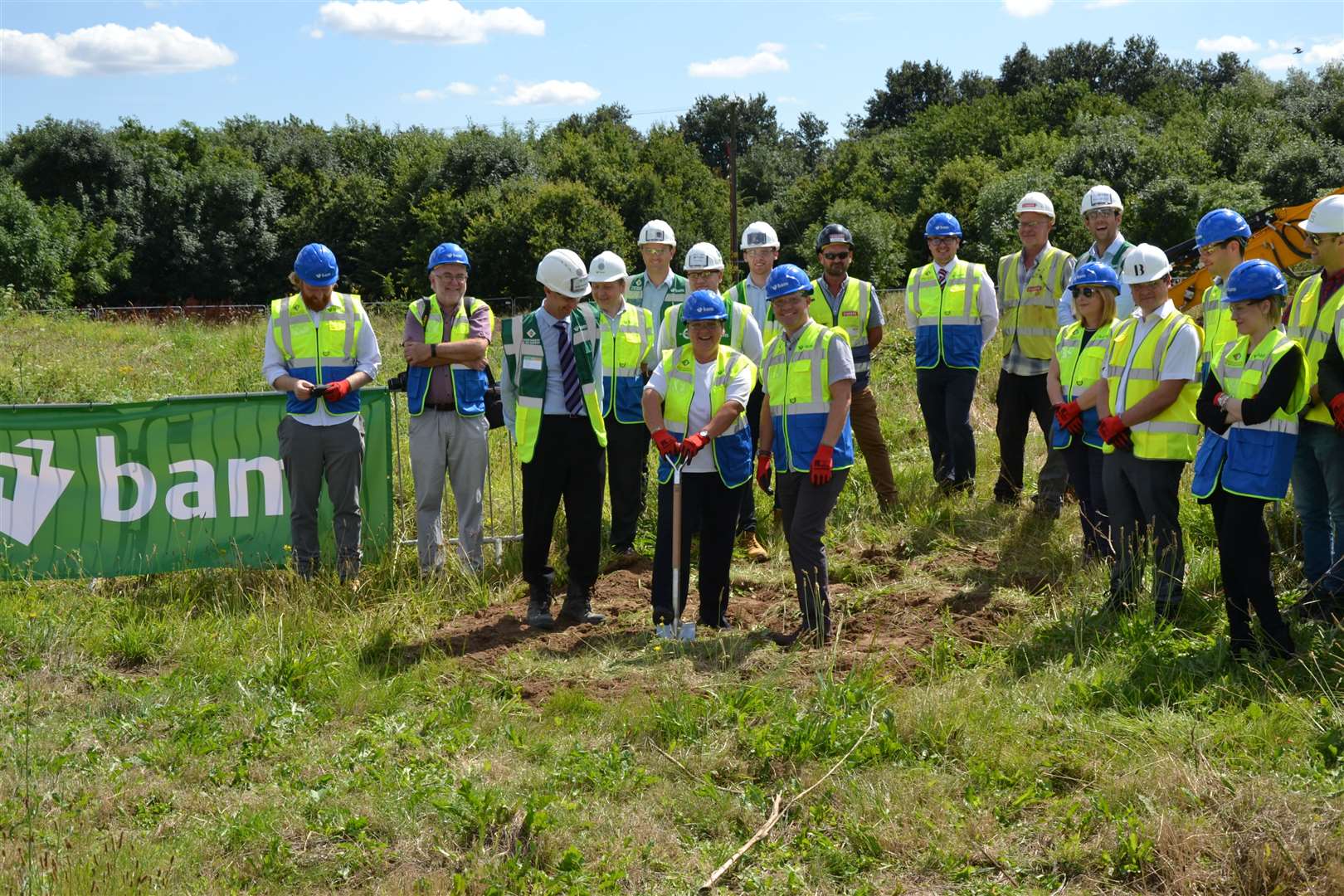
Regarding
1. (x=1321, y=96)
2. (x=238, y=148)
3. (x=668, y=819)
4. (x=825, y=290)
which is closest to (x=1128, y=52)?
(x=1321, y=96)

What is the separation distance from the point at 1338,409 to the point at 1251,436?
0.58m

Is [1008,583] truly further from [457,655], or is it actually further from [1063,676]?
[457,655]

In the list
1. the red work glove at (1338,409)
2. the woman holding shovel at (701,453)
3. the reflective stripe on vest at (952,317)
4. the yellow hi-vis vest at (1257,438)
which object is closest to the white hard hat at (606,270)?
the woman holding shovel at (701,453)

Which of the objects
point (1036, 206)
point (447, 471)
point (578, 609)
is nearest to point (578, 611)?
point (578, 609)

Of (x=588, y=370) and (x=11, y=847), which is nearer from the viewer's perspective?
(x=11, y=847)

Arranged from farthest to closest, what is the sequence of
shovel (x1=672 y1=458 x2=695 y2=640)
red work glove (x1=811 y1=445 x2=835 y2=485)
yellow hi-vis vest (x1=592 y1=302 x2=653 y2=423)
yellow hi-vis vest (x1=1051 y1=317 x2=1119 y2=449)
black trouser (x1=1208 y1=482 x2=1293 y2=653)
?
yellow hi-vis vest (x1=592 y1=302 x2=653 y2=423) → yellow hi-vis vest (x1=1051 y1=317 x2=1119 y2=449) → shovel (x1=672 y1=458 x2=695 y2=640) → red work glove (x1=811 y1=445 x2=835 y2=485) → black trouser (x1=1208 y1=482 x2=1293 y2=653)

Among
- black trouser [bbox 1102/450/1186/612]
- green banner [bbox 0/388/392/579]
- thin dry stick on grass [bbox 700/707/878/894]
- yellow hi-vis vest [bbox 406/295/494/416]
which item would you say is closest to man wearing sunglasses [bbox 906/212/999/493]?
black trouser [bbox 1102/450/1186/612]

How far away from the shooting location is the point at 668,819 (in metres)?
4.51

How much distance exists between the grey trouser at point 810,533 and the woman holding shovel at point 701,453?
0.96 ft

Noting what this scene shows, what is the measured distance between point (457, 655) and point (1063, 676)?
3093mm

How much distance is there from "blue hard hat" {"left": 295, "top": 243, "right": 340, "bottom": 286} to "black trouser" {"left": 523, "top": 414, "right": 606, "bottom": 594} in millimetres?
1740

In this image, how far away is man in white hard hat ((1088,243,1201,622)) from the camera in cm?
585

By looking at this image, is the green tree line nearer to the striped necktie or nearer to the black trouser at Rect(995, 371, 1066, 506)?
the black trouser at Rect(995, 371, 1066, 506)

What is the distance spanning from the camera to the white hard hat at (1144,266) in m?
5.92
